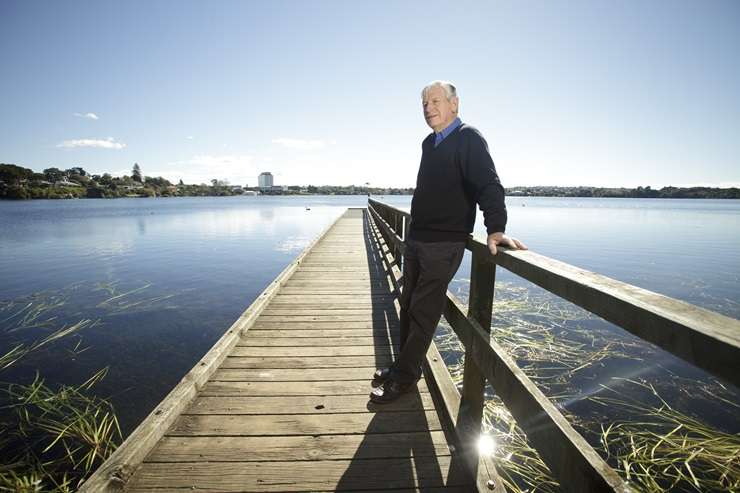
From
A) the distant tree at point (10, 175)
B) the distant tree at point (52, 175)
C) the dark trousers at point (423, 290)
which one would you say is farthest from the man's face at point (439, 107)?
the distant tree at point (52, 175)

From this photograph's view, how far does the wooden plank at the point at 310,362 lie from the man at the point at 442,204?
933 mm

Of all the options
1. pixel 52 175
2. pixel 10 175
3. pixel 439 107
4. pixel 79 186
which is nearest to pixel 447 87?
pixel 439 107

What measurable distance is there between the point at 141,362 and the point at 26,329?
12.5 ft

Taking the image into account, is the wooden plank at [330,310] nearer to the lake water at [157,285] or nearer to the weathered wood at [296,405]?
the weathered wood at [296,405]

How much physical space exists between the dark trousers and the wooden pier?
17cm

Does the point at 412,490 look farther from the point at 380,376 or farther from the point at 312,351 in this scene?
the point at 312,351

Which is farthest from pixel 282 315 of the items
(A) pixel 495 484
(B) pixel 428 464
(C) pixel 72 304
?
(C) pixel 72 304

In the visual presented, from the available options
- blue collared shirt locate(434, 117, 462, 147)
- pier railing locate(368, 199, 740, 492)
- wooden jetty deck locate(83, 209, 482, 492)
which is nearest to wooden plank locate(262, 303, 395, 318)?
wooden jetty deck locate(83, 209, 482, 492)

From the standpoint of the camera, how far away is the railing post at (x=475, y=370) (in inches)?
84.2

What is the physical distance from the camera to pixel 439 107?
2.47 meters

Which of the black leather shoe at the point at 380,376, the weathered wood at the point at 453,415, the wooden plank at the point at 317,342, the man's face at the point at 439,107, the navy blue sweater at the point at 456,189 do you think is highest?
the man's face at the point at 439,107

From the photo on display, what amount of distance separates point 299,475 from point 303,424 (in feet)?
1.61

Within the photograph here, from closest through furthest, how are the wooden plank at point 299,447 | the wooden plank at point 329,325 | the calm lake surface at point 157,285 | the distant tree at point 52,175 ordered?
the wooden plank at point 299,447
the wooden plank at point 329,325
the calm lake surface at point 157,285
the distant tree at point 52,175

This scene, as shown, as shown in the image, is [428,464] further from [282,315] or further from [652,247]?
[652,247]
